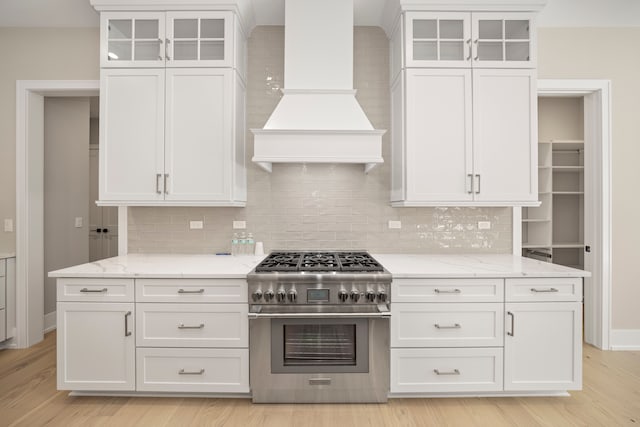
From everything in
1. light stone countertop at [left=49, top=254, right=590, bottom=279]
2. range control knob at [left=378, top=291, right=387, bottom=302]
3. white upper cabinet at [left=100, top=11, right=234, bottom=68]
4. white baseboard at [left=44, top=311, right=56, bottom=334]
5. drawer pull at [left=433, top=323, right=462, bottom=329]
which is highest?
white upper cabinet at [left=100, top=11, right=234, bottom=68]

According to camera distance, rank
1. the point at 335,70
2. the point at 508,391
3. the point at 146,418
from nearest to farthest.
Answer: the point at 146,418 → the point at 508,391 → the point at 335,70

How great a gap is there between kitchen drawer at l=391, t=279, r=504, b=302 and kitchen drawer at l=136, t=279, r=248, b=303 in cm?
102

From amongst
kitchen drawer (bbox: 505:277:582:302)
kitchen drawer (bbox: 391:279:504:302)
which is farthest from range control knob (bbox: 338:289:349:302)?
kitchen drawer (bbox: 505:277:582:302)

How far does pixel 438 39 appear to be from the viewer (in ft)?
9.06

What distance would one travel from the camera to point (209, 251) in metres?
3.19

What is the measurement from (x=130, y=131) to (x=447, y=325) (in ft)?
8.75

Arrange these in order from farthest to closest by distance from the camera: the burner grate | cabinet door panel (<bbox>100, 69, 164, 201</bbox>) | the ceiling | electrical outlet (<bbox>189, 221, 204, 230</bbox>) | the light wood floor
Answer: electrical outlet (<bbox>189, 221, 204, 230</bbox>), the ceiling, cabinet door panel (<bbox>100, 69, 164, 201</bbox>), the burner grate, the light wood floor

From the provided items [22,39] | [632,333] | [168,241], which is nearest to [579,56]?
[632,333]

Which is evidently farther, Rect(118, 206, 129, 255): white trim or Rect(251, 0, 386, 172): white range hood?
Rect(118, 206, 129, 255): white trim

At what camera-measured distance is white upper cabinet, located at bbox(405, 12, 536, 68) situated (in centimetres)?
274

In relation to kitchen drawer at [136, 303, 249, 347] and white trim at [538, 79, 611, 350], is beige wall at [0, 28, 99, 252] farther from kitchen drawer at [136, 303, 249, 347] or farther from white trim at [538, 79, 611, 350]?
white trim at [538, 79, 611, 350]

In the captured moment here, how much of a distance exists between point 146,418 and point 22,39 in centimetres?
339

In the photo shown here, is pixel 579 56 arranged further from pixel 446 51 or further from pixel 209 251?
pixel 209 251

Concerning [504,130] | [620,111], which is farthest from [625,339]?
[504,130]
